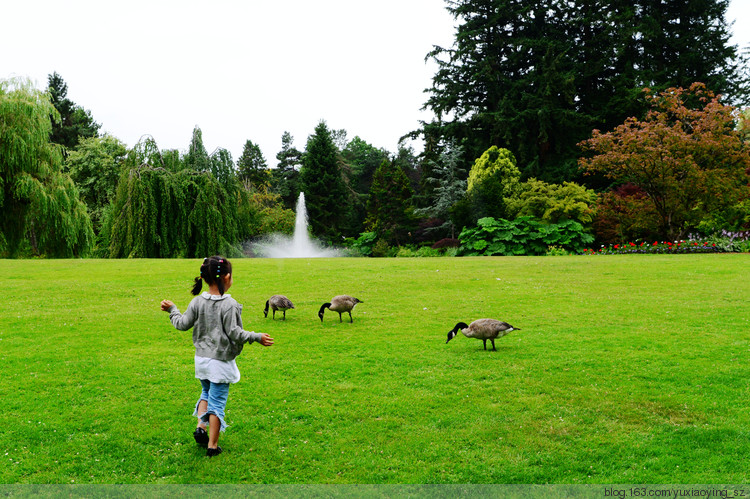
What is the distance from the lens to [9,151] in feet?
61.7

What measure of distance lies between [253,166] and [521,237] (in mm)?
40385

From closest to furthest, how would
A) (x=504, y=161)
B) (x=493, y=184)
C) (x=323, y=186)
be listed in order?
(x=493, y=184) → (x=504, y=161) → (x=323, y=186)

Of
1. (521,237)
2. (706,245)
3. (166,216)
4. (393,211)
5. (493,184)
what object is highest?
(493,184)

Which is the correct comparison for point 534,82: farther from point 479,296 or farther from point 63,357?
point 63,357

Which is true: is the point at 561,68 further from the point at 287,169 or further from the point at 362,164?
the point at 287,169

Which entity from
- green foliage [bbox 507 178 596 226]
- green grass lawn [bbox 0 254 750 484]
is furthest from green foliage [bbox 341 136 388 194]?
green grass lawn [bbox 0 254 750 484]

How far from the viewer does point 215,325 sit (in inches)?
161

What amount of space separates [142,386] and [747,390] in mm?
6845

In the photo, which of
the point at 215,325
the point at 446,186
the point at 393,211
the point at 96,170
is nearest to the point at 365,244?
the point at 393,211

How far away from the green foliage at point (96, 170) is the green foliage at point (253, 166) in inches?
796

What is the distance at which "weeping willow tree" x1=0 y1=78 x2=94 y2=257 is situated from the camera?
19016 millimetres

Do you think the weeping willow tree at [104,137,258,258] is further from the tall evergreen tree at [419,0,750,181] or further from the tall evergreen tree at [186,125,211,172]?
the tall evergreen tree at [419,0,750,181]

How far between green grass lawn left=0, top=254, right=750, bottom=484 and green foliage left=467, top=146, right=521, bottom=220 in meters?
18.7

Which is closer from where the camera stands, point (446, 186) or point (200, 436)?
point (200, 436)
